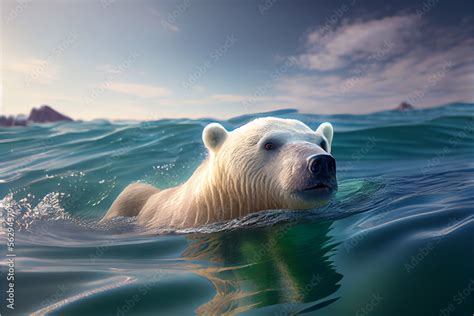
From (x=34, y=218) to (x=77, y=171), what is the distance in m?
3.79

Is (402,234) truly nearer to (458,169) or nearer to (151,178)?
(458,169)

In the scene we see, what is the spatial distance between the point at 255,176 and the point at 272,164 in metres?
0.25

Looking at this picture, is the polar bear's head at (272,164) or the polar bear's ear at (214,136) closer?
the polar bear's head at (272,164)

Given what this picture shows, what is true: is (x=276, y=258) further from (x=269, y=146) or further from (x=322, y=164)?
(x=269, y=146)

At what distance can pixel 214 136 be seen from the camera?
5234 mm

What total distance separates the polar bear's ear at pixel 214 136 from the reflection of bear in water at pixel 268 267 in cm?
118

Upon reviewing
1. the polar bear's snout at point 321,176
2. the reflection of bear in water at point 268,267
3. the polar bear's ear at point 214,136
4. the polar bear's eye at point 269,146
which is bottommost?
the reflection of bear in water at point 268,267

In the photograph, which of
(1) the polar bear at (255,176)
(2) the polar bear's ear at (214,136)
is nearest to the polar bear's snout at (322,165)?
(1) the polar bear at (255,176)

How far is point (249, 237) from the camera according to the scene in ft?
13.7

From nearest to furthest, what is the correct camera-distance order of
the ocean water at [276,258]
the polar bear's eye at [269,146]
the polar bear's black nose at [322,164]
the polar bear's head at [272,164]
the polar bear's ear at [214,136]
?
1. the ocean water at [276,258]
2. the polar bear's black nose at [322,164]
3. the polar bear's head at [272,164]
4. the polar bear's eye at [269,146]
5. the polar bear's ear at [214,136]

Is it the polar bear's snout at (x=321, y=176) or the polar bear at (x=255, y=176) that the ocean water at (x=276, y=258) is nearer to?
the polar bear at (x=255, y=176)

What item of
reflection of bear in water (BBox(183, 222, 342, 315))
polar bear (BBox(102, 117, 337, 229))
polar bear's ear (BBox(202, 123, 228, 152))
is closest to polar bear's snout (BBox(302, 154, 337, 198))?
polar bear (BBox(102, 117, 337, 229))

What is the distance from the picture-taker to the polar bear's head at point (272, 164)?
4.09m

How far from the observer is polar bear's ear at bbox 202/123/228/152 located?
5.16 m
